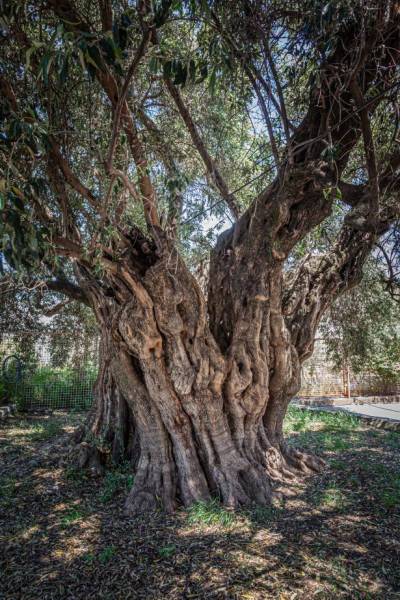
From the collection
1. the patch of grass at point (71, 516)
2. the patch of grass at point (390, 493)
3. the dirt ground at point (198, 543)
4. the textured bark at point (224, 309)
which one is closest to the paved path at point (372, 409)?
the patch of grass at point (390, 493)

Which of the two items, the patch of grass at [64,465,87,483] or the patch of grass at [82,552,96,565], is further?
the patch of grass at [64,465,87,483]

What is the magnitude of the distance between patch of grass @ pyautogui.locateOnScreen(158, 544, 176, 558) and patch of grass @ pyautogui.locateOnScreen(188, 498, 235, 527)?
44 centimetres

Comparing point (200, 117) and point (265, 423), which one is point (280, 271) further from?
point (200, 117)

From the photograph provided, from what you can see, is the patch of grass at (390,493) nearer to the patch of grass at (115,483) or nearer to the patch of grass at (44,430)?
the patch of grass at (115,483)

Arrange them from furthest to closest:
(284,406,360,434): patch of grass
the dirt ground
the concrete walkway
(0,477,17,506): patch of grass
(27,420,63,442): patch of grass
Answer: the concrete walkway, (284,406,360,434): patch of grass, (27,420,63,442): patch of grass, (0,477,17,506): patch of grass, the dirt ground

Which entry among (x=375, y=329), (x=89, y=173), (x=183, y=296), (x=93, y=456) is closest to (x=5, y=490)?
(x=93, y=456)

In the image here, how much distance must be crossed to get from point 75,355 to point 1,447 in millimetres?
3505

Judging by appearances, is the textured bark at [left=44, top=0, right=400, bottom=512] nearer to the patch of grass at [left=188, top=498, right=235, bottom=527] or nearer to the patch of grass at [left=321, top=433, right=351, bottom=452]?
the patch of grass at [left=188, top=498, right=235, bottom=527]

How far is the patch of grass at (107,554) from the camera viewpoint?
114 inches

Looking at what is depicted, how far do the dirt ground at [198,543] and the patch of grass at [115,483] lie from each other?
1 cm

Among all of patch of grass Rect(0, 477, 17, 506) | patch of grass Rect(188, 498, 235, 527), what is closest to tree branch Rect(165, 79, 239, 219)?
patch of grass Rect(188, 498, 235, 527)

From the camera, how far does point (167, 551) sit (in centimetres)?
298

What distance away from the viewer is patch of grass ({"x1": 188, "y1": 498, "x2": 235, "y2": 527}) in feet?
11.3

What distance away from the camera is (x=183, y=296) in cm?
383
